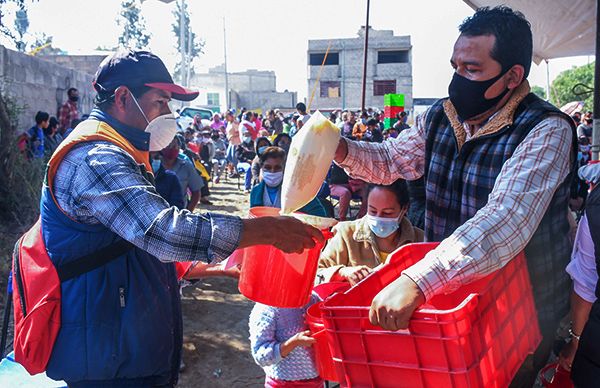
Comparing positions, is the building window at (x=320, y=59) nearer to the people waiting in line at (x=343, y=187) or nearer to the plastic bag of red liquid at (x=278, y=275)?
the people waiting in line at (x=343, y=187)

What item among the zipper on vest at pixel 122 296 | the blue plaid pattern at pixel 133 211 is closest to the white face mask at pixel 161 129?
the blue plaid pattern at pixel 133 211

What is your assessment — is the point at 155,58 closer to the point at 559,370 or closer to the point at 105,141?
the point at 105,141

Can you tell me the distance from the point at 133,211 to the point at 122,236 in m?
0.09

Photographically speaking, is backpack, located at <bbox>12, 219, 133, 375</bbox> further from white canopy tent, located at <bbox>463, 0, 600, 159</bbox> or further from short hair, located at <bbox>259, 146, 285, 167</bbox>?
white canopy tent, located at <bbox>463, 0, 600, 159</bbox>

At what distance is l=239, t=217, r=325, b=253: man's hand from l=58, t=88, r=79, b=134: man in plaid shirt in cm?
1019

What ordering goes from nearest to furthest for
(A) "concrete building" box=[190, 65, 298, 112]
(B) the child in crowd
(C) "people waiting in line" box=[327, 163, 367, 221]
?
(B) the child in crowd
(C) "people waiting in line" box=[327, 163, 367, 221]
(A) "concrete building" box=[190, 65, 298, 112]

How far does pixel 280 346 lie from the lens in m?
2.68

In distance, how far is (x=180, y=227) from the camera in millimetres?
1718

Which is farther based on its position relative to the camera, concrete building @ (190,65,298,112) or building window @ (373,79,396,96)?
concrete building @ (190,65,298,112)

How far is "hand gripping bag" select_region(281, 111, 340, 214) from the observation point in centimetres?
204

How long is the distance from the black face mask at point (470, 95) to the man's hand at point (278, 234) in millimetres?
760

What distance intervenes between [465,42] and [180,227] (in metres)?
1.20

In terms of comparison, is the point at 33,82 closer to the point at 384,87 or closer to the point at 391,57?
the point at 384,87

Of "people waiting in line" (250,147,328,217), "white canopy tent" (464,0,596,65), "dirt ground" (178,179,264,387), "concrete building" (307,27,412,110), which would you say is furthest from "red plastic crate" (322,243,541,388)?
"concrete building" (307,27,412,110)
